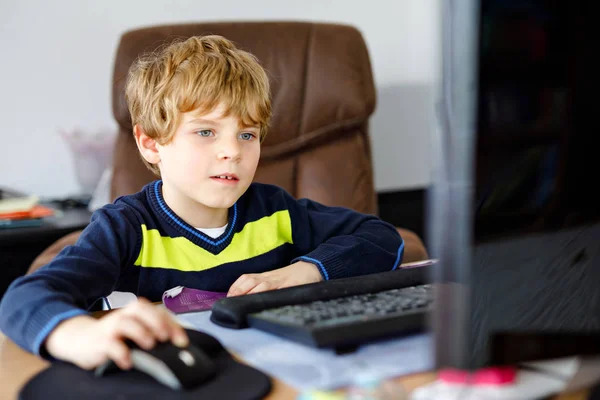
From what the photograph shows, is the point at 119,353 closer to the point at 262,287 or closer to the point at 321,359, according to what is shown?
the point at 321,359

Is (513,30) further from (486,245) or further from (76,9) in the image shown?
(76,9)

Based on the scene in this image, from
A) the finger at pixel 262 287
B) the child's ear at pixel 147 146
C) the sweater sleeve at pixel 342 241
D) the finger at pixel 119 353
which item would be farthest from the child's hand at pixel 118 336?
→ the child's ear at pixel 147 146

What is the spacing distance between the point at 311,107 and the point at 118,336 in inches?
63.2

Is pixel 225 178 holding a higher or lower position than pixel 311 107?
higher

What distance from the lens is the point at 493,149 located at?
0.55 m

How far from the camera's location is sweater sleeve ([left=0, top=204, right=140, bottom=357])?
2.52 ft

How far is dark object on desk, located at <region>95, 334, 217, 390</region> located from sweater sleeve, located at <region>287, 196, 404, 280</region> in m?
0.50

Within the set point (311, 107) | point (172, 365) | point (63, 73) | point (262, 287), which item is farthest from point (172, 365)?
point (63, 73)

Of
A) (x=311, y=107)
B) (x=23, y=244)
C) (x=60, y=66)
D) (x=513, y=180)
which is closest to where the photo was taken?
(x=513, y=180)

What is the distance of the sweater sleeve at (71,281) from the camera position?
77cm

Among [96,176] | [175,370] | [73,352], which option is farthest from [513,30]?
[96,176]

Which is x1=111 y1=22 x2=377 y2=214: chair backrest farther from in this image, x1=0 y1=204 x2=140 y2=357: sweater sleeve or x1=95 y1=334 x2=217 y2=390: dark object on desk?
x1=95 y1=334 x2=217 y2=390: dark object on desk

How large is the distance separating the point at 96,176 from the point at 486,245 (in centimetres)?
206

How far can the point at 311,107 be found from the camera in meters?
2.21
